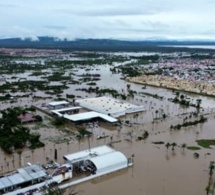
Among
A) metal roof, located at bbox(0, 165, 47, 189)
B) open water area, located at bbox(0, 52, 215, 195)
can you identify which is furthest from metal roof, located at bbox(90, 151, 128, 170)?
metal roof, located at bbox(0, 165, 47, 189)

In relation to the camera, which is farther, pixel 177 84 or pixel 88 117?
pixel 177 84

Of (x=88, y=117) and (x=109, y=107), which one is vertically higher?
(x=109, y=107)

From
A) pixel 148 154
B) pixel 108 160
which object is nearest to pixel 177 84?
pixel 148 154

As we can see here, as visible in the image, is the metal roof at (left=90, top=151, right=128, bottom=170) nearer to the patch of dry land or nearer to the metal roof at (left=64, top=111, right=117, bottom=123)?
the metal roof at (left=64, top=111, right=117, bottom=123)

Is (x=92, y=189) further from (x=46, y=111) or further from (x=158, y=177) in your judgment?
(x=46, y=111)

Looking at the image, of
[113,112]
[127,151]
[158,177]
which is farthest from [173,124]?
[158,177]

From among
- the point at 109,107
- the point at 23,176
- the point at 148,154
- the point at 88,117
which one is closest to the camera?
the point at 23,176

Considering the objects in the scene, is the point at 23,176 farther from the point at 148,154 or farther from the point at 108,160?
the point at 148,154

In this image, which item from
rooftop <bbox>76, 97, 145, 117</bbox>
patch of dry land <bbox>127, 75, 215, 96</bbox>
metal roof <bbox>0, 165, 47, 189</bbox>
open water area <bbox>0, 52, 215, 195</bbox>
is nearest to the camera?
metal roof <bbox>0, 165, 47, 189</bbox>
